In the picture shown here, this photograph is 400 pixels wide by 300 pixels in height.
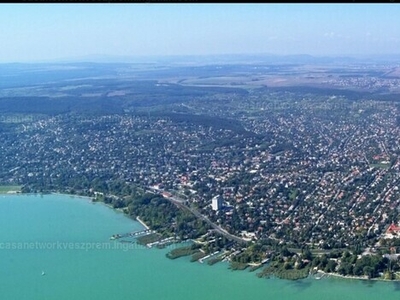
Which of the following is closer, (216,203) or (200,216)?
(200,216)

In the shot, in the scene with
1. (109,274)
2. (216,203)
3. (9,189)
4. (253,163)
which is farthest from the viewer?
(253,163)

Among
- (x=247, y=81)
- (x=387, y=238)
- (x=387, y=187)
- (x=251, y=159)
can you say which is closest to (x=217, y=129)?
(x=251, y=159)

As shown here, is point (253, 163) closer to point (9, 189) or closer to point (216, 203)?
point (216, 203)

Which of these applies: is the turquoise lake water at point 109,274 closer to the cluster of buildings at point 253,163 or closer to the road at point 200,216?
the road at point 200,216

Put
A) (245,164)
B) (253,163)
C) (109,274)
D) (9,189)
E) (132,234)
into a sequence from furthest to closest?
1. (253,163)
2. (245,164)
3. (9,189)
4. (132,234)
5. (109,274)

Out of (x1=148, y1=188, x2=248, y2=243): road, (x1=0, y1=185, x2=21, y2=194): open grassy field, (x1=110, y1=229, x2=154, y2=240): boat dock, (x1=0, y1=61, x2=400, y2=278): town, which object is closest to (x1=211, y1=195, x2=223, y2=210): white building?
(x1=0, y1=61, x2=400, y2=278): town

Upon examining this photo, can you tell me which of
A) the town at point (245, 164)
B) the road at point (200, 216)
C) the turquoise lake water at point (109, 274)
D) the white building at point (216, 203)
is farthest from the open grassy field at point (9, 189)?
the white building at point (216, 203)

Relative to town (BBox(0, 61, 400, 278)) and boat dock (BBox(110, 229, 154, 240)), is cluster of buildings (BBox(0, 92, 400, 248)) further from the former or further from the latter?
boat dock (BBox(110, 229, 154, 240))

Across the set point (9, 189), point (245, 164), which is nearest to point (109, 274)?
point (9, 189)
